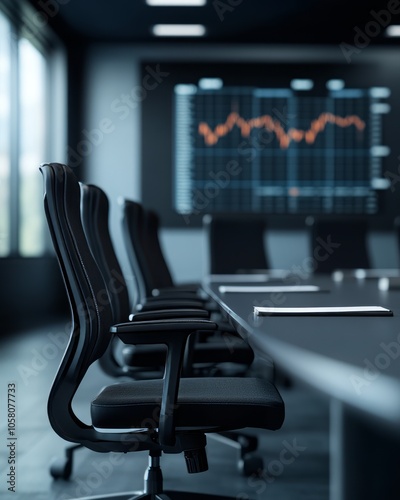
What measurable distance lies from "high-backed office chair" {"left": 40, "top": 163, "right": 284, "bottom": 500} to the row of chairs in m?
2.96

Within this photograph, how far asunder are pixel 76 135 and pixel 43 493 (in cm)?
561

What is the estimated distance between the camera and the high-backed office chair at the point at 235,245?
4.71 metres

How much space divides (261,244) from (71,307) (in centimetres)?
325

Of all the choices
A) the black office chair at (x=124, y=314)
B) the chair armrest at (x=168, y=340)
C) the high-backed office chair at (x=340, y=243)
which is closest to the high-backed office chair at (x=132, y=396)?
the chair armrest at (x=168, y=340)

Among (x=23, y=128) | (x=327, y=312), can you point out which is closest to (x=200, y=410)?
(x=327, y=312)

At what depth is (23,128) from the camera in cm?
659

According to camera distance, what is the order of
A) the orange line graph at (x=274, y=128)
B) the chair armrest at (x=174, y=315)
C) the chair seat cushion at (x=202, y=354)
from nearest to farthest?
the chair armrest at (x=174, y=315) → the chair seat cushion at (x=202, y=354) → the orange line graph at (x=274, y=128)

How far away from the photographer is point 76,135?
7441 mm

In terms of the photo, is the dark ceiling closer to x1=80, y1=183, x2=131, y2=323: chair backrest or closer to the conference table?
x1=80, y1=183, x2=131, y2=323: chair backrest

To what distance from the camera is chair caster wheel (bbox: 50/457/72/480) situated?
2479 millimetres

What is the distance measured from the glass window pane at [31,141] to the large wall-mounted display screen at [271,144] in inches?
45.8

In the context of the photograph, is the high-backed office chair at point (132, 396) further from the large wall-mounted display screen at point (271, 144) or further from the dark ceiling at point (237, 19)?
the large wall-mounted display screen at point (271, 144)

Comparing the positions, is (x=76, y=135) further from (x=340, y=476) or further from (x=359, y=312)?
(x=340, y=476)

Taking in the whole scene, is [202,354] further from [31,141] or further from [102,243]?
[31,141]
